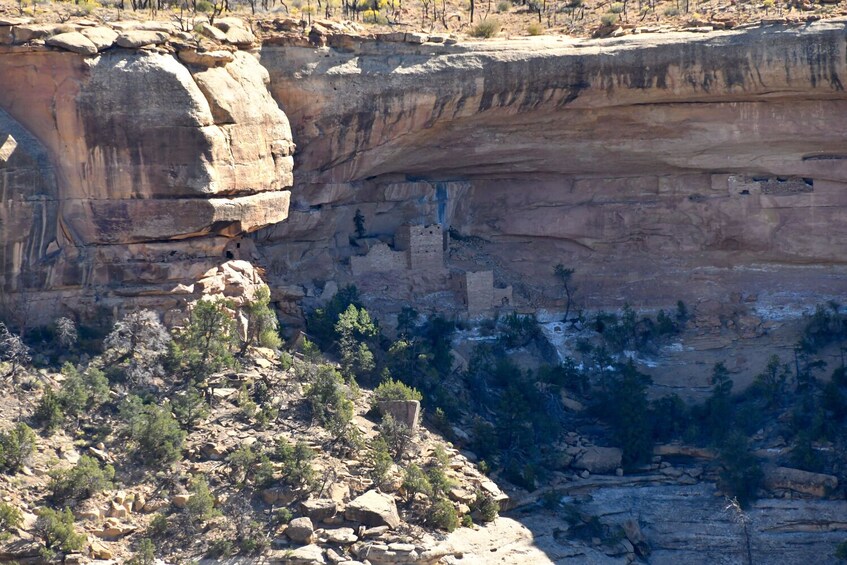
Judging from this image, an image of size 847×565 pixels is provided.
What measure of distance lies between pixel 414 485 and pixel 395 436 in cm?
160

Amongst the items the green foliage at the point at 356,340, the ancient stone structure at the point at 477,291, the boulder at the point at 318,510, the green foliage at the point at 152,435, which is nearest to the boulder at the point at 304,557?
the boulder at the point at 318,510

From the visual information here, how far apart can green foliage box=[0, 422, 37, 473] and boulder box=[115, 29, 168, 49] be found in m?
7.27

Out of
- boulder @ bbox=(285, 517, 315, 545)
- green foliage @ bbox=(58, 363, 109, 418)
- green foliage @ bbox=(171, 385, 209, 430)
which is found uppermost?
green foliage @ bbox=(58, 363, 109, 418)

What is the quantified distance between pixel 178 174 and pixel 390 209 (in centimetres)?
712

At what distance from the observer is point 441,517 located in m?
33.5

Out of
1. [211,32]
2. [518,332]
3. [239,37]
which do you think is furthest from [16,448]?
[518,332]

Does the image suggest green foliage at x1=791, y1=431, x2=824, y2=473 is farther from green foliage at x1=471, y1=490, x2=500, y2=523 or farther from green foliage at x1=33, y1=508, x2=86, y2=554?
green foliage at x1=33, y1=508, x2=86, y2=554

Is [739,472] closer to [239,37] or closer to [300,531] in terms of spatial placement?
[300,531]

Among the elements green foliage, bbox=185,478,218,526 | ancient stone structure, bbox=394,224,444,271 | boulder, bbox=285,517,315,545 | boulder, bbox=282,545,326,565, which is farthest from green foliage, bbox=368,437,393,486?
ancient stone structure, bbox=394,224,444,271

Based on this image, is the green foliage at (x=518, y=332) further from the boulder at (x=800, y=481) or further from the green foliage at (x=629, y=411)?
the boulder at (x=800, y=481)

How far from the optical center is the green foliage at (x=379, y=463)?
3375 cm

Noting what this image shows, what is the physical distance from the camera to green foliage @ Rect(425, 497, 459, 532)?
33.5 m

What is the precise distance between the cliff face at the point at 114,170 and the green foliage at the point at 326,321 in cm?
300

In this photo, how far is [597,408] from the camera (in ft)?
129
